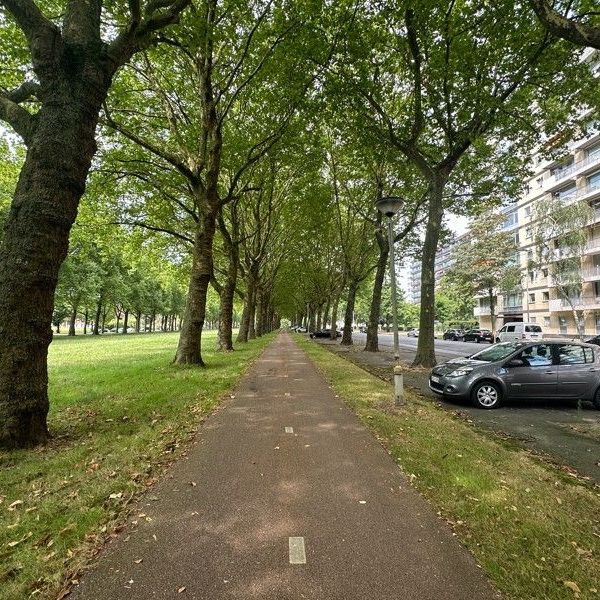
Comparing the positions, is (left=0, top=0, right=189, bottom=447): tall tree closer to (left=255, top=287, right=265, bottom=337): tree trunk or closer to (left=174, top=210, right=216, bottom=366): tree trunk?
(left=174, top=210, right=216, bottom=366): tree trunk

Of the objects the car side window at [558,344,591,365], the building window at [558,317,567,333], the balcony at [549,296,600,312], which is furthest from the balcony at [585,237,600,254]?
the car side window at [558,344,591,365]

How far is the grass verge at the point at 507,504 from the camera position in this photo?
278 centimetres

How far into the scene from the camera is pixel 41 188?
17.0 feet

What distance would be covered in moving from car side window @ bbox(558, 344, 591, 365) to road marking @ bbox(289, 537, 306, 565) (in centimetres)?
847

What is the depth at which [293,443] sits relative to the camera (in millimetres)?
5633

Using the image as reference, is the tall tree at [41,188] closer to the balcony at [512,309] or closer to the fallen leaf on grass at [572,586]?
the fallen leaf on grass at [572,586]

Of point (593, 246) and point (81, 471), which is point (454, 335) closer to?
point (593, 246)

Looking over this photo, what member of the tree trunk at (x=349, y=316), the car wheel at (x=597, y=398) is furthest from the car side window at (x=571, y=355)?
the tree trunk at (x=349, y=316)

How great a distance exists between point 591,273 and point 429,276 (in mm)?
35464

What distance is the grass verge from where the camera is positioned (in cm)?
278

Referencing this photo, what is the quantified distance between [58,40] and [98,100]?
0.86m

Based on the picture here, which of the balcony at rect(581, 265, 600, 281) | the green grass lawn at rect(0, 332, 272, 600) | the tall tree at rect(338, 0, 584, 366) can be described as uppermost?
the tall tree at rect(338, 0, 584, 366)

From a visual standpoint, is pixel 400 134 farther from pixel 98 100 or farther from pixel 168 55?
pixel 98 100

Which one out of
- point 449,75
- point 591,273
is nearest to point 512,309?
point 591,273
